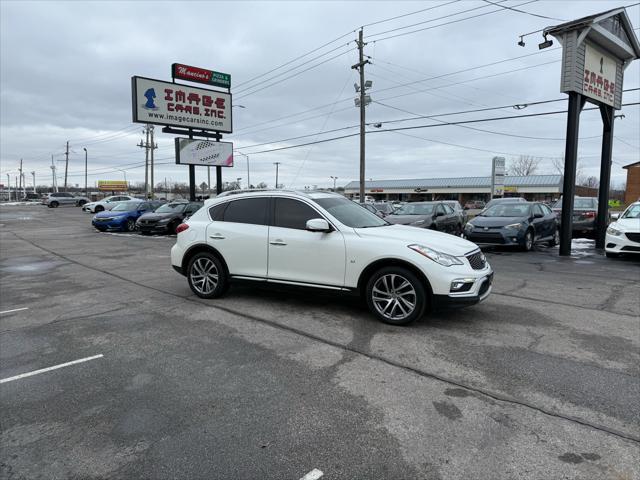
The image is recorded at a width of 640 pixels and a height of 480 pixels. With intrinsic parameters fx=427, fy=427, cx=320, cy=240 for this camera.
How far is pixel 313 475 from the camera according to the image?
8.18 feet

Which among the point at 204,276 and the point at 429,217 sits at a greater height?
the point at 429,217

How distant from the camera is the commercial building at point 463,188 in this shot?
6606cm

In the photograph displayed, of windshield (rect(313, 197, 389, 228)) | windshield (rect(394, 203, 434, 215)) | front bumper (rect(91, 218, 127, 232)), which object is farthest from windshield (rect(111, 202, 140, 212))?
windshield (rect(313, 197, 389, 228))

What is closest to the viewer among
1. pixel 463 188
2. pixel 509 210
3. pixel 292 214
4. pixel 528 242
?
pixel 292 214

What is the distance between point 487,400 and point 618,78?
15738 millimetres

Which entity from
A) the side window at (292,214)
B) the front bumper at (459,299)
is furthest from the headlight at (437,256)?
the side window at (292,214)

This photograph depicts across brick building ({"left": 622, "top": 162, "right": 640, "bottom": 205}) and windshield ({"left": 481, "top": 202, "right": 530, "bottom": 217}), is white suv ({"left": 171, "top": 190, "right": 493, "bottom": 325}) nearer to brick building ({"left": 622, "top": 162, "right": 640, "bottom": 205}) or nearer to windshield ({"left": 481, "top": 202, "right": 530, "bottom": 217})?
windshield ({"left": 481, "top": 202, "right": 530, "bottom": 217})

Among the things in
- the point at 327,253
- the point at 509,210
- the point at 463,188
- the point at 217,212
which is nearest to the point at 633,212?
the point at 509,210

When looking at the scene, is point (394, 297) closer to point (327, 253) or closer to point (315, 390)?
point (327, 253)

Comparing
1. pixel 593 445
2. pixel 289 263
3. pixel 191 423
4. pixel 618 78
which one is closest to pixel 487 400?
pixel 593 445

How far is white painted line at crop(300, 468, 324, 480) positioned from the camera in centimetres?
247

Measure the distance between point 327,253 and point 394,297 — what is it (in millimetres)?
1034

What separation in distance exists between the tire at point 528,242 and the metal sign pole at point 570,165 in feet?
2.97

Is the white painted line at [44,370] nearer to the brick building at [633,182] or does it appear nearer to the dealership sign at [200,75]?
the dealership sign at [200,75]
